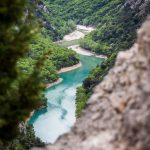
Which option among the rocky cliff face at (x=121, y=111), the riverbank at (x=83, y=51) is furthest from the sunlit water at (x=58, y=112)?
the rocky cliff face at (x=121, y=111)

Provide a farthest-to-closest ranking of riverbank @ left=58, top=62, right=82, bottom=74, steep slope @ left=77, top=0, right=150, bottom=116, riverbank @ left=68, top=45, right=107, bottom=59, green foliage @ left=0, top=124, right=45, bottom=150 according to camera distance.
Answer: riverbank @ left=68, top=45, right=107, bottom=59 < steep slope @ left=77, top=0, right=150, bottom=116 < riverbank @ left=58, top=62, right=82, bottom=74 < green foliage @ left=0, top=124, right=45, bottom=150

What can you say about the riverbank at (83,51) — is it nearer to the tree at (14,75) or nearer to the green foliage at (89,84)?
the green foliage at (89,84)

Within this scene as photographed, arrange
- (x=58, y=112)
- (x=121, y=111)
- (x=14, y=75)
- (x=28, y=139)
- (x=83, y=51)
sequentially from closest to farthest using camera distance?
(x=121, y=111) → (x=14, y=75) → (x=28, y=139) → (x=58, y=112) → (x=83, y=51)

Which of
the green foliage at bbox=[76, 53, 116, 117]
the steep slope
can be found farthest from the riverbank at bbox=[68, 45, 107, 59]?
the green foliage at bbox=[76, 53, 116, 117]

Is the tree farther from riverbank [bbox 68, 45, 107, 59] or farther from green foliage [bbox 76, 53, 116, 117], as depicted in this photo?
riverbank [bbox 68, 45, 107, 59]

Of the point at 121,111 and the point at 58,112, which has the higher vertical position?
the point at 121,111

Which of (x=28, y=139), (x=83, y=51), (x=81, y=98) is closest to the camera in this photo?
(x=28, y=139)

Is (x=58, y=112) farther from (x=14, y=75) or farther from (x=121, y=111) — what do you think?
(x=121, y=111)

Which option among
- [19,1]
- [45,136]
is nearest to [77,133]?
[19,1]

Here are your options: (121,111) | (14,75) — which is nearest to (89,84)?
(14,75)
